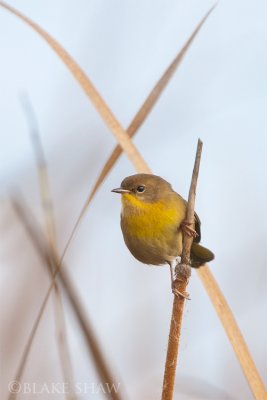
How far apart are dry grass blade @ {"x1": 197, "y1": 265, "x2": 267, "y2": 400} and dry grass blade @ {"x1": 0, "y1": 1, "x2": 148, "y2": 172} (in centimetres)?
42

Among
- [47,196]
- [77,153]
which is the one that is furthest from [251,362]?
[77,153]

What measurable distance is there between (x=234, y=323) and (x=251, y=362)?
0.11m

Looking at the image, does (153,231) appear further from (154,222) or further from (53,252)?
(53,252)

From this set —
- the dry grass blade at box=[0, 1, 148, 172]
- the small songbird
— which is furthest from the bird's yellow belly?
the dry grass blade at box=[0, 1, 148, 172]

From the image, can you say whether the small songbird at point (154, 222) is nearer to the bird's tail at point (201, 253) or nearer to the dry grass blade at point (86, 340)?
the bird's tail at point (201, 253)

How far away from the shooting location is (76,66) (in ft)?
6.12

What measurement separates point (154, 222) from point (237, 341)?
1208mm

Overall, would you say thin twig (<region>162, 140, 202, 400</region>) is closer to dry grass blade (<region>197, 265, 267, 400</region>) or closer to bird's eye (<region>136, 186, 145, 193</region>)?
dry grass blade (<region>197, 265, 267, 400</region>)

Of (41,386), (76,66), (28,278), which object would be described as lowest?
(41,386)

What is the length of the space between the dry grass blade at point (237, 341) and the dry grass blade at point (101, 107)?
0.42 metres

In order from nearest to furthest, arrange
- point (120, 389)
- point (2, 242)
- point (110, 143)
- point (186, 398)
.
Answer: point (120, 389), point (186, 398), point (2, 242), point (110, 143)

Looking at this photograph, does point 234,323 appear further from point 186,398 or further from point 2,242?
point 2,242

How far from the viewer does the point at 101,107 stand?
182 cm

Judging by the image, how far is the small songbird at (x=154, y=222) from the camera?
8.82ft
